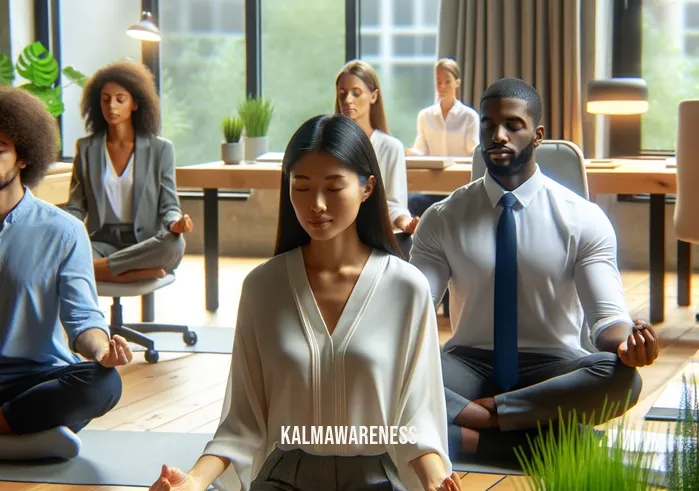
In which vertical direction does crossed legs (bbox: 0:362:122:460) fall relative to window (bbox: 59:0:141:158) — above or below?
below

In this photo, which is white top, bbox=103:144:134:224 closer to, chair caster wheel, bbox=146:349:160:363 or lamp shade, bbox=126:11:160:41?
chair caster wheel, bbox=146:349:160:363

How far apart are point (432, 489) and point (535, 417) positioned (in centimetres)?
129

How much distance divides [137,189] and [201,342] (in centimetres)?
69

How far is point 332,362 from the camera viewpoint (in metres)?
1.73

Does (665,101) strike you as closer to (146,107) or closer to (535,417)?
(146,107)

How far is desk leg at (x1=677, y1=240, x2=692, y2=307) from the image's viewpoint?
5.57 meters

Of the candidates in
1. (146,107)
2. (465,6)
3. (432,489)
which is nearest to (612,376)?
(432,489)

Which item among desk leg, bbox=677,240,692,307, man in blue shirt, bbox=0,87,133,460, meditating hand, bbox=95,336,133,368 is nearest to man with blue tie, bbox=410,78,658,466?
meditating hand, bbox=95,336,133,368

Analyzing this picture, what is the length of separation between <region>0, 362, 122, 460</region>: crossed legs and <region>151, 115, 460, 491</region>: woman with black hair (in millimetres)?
1343

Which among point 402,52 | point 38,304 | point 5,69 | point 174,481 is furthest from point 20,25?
point 174,481

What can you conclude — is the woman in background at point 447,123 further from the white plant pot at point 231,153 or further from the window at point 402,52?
the white plant pot at point 231,153

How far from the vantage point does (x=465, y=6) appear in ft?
23.0

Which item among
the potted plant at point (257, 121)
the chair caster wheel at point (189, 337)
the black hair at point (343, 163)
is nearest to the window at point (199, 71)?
the potted plant at point (257, 121)

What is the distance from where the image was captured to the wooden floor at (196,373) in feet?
11.7
